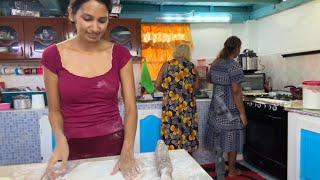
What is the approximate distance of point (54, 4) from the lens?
3.35m

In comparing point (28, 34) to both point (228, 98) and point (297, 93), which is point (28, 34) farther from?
point (297, 93)

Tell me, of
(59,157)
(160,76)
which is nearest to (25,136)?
(160,76)

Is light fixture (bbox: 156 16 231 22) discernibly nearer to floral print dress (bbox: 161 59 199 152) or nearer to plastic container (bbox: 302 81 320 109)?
floral print dress (bbox: 161 59 199 152)

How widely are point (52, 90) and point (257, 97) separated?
103 inches

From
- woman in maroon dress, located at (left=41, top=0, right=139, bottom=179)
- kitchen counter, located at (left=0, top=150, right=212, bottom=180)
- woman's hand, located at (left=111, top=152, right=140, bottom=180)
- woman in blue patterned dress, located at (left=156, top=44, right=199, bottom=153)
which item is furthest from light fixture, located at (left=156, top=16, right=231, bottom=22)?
woman's hand, located at (left=111, top=152, right=140, bottom=180)

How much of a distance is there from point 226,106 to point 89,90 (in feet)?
6.65

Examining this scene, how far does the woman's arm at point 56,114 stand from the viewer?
1.15 metres

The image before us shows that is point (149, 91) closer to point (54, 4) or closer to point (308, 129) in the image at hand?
point (54, 4)

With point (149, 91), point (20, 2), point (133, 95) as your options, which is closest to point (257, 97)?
point (149, 91)

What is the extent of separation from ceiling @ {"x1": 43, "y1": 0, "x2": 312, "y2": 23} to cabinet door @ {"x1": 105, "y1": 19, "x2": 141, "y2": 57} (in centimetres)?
55

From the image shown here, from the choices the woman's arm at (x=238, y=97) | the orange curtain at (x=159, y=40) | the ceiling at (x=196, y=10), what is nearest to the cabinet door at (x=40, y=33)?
the ceiling at (x=196, y=10)

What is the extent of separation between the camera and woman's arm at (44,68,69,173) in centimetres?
115

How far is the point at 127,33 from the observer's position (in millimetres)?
3588

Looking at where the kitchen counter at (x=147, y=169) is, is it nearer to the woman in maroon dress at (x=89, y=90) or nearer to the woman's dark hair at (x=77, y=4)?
the woman in maroon dress at (x=89, y=90)
